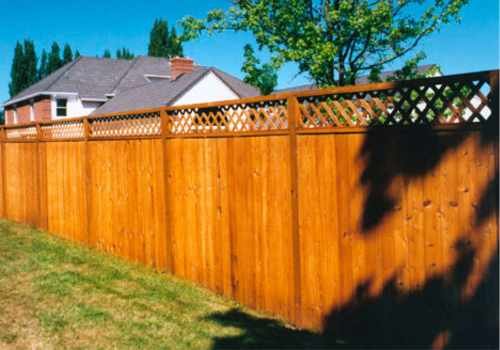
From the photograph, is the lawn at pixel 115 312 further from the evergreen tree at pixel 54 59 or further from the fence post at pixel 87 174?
the evergreen tree at pixel 54 59

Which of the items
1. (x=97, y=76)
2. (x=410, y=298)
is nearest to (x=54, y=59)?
(x=97, y=76)

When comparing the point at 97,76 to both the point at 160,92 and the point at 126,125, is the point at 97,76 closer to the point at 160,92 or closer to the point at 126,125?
the point at 160,92

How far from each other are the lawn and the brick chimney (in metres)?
22.6

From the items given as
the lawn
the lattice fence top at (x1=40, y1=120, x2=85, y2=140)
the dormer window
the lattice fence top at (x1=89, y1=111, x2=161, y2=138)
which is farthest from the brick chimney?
the lawn

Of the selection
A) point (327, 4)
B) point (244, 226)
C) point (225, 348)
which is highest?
point (327, 4)

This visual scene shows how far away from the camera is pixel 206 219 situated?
5.51 m

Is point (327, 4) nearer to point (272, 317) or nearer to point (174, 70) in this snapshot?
point (272, 317)

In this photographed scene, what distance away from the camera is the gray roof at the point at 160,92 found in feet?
82.2

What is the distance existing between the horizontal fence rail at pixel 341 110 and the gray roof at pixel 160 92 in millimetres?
18137

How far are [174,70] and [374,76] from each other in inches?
745

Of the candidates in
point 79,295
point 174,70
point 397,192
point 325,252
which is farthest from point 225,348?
point 174,70

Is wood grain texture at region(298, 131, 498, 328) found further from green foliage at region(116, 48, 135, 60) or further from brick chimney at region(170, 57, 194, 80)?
green foliage at region(116, 48, 135, 60)

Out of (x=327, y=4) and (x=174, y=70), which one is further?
(x=174, y=70)

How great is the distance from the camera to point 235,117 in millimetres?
5285
